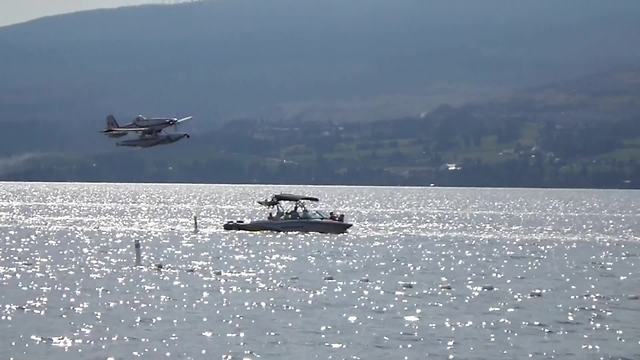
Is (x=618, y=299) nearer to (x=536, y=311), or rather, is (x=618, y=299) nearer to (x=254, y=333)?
(x=536, y=311)

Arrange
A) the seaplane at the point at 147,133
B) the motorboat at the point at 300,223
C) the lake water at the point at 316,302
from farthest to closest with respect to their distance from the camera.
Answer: the motorboat at the point at 300,223
the seaplane at the point at 147,133
the lake water at the point at 316,302

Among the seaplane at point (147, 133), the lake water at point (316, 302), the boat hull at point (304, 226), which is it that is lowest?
the lake water at point (316, 302)

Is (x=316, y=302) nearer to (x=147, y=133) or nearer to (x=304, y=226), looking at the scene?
(x=147, y=133)

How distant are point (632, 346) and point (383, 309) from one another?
18921 millimetres

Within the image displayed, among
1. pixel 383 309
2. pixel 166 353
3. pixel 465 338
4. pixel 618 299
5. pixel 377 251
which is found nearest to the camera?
pixel 166 353

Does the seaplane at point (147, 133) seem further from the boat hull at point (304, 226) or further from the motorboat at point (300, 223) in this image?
the boat hull at point (304, 226)

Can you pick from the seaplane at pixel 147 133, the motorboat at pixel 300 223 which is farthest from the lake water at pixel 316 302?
the motorboat at pixel 300 223

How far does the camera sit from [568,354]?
7062 cm

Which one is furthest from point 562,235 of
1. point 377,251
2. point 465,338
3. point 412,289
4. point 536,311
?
point 465,338

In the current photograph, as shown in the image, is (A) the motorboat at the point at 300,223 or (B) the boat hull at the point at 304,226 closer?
(A) the motorboat at the point at 300,223

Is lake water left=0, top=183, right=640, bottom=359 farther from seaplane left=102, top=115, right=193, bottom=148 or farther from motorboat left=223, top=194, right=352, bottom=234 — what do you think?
motorboat left=223, top=194, right=352, bottom=234

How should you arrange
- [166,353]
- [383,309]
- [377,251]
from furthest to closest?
[377,251], [383,309], [166,353]

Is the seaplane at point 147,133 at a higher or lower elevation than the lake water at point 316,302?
higher

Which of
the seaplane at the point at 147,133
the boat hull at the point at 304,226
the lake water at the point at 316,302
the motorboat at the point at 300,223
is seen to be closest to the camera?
the lake water at the point at 316,302
